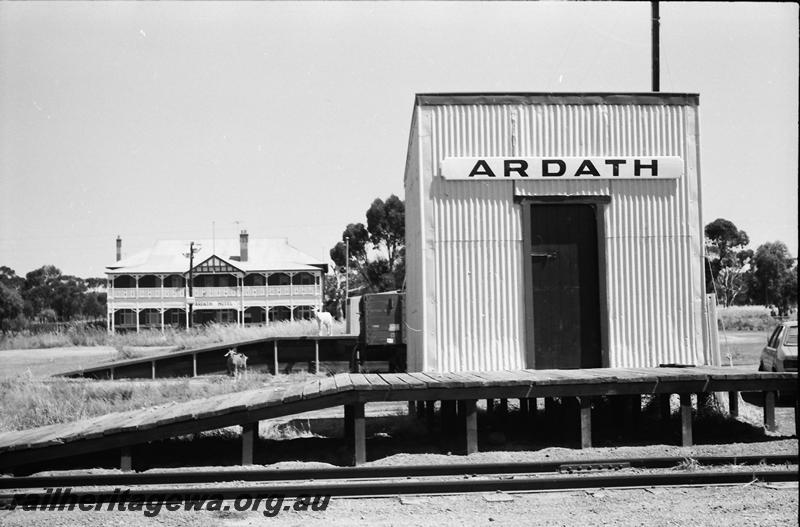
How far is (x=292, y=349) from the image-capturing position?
66.8ft

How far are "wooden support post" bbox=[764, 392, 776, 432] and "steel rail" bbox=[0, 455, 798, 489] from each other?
187 centimetres

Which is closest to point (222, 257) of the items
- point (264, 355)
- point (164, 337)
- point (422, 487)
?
point (164, 337)

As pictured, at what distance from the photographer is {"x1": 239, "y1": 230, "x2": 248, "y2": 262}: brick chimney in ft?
189

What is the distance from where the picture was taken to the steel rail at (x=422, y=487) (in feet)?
24.5

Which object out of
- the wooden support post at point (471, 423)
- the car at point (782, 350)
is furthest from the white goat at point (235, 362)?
the car at point (782, 350)

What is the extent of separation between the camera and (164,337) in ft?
121

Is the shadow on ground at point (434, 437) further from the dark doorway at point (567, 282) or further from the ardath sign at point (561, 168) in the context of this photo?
the ardath sign at point (561, 168)

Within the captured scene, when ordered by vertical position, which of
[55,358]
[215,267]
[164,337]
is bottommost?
[55,358]

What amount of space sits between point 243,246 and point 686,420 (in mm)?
50459

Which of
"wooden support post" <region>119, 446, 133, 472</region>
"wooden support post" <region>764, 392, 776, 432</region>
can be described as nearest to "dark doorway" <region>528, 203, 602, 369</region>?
"wooden support post" <region>764, 392, 776, 432</region>

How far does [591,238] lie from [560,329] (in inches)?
60.8

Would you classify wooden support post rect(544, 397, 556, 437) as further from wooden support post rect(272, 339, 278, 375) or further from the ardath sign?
wooden support post rect(272, 339, 278, 375)

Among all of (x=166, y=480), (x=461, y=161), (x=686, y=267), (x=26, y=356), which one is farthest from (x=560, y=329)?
(x=26, y=356)

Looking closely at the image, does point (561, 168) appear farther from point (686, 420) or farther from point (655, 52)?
point (655, 52)
